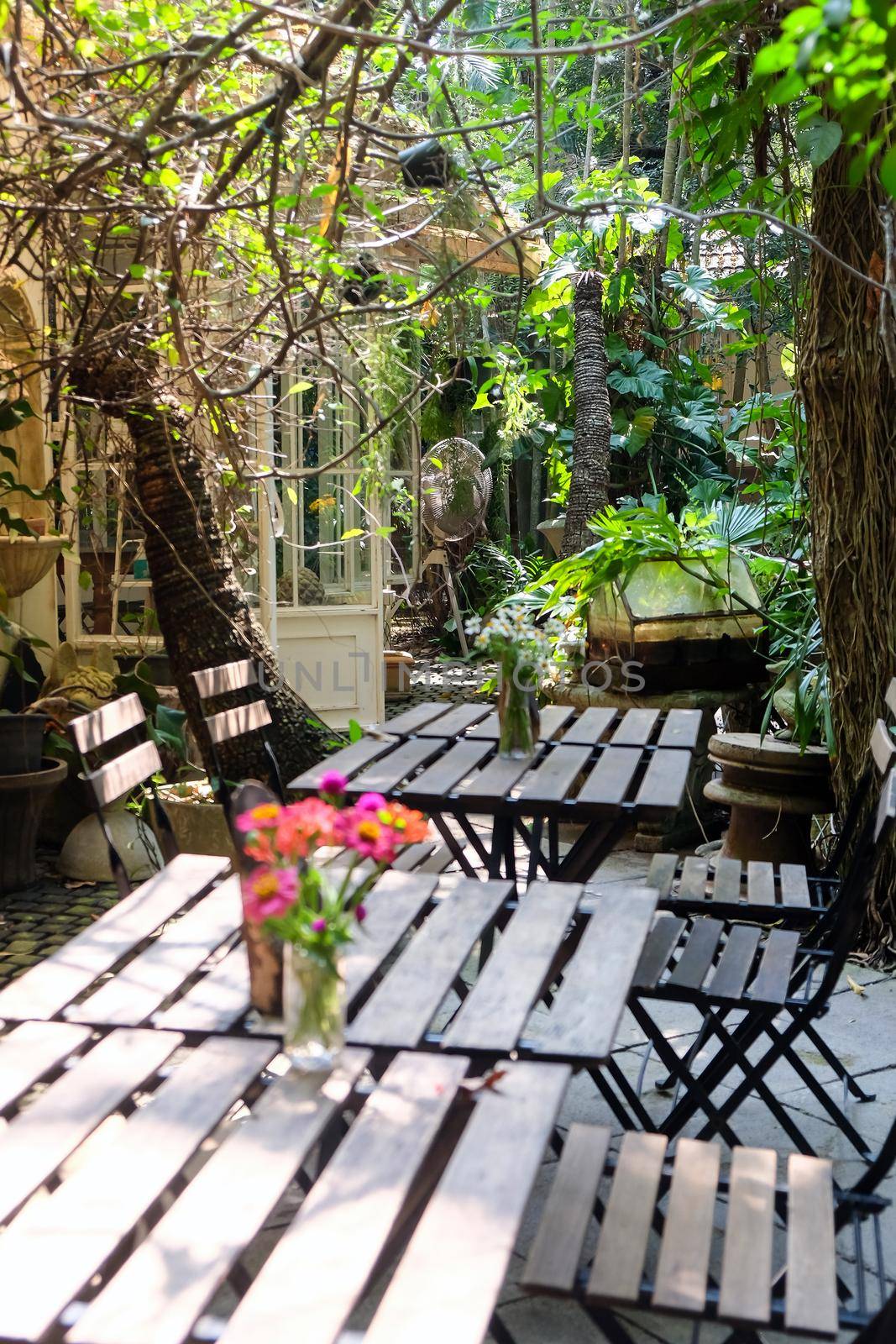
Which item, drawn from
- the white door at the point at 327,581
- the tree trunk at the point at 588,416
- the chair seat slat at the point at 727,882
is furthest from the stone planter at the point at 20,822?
the tree trunk at the point at 588,416

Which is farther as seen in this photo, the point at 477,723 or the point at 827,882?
the point at 477,723

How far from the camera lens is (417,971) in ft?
6.36

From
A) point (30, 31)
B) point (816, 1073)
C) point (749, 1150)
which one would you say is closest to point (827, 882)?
point (816, 1073)

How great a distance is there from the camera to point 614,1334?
1.50m

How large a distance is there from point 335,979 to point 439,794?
1.27 metres

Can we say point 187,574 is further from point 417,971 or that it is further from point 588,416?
point 588,416

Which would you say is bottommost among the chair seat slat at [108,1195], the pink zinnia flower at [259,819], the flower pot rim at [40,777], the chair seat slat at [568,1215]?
the flower pot rim at [40,777]

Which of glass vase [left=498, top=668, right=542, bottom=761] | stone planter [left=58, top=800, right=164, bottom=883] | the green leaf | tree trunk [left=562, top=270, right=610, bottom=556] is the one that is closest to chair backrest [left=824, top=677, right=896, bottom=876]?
glass vase [left=498, top=668, right=542, bottom=761]

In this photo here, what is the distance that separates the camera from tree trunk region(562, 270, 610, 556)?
8422 mm

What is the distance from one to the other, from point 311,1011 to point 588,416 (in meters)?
7.49

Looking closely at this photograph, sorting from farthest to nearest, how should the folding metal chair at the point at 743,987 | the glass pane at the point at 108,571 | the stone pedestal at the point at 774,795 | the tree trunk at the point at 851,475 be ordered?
the glass pane at the point at 108,571, the stone pedestal at the point at 774,795, the tree trunk at the point at 851,475, the folding metal chair at the point at 743,987

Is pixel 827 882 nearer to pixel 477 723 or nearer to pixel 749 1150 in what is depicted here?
pixel 477 723

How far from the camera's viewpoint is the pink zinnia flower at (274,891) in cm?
151

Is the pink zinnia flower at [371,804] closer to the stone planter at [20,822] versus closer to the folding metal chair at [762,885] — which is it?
the folding metal chair at [762,885]
